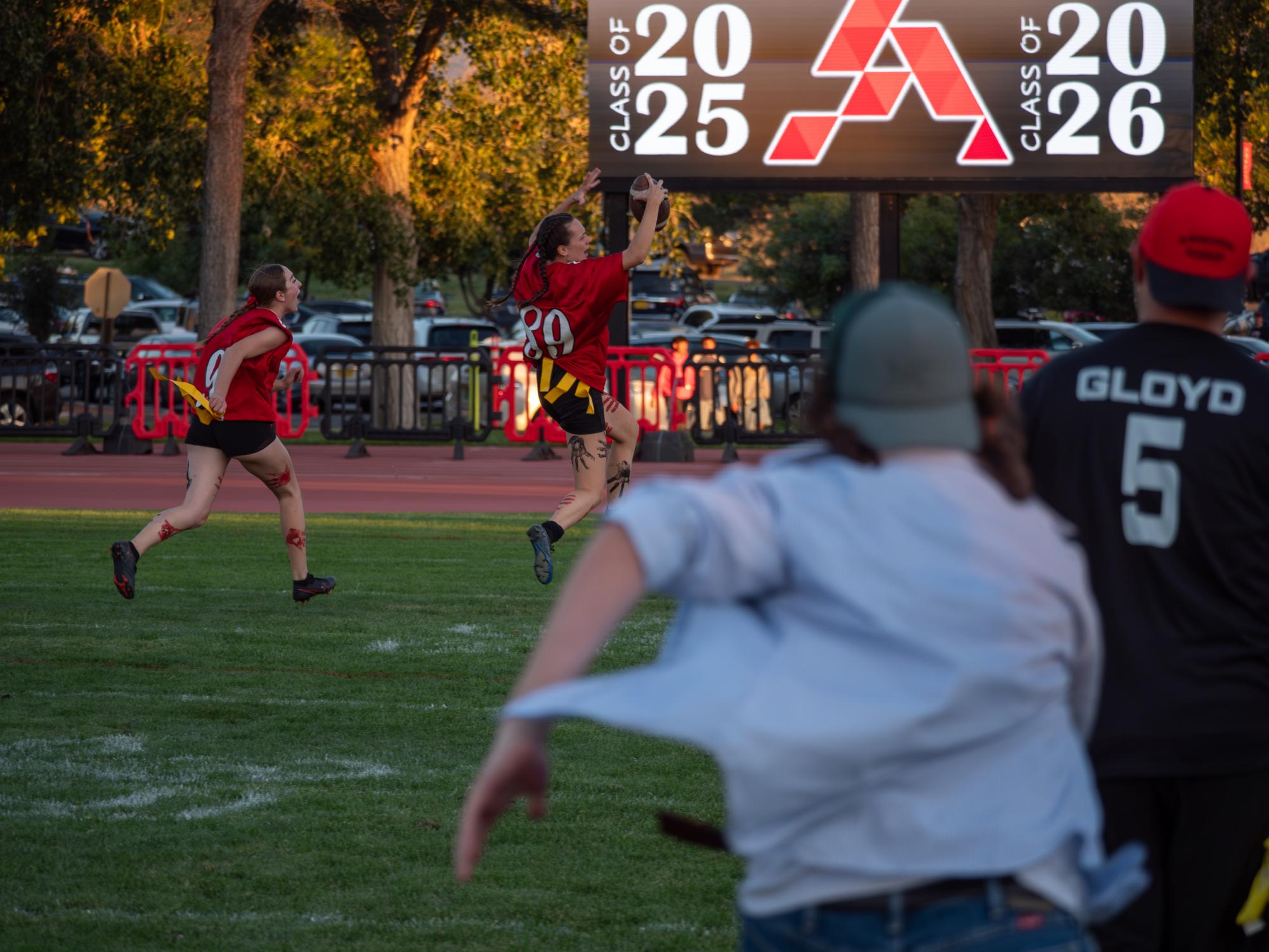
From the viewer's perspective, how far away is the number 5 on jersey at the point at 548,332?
1031 cm

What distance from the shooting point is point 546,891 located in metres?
5.12

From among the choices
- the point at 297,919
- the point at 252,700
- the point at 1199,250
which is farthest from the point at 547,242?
the point at 1199,250

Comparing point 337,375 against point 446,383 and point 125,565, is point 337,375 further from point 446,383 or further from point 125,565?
point 125,565

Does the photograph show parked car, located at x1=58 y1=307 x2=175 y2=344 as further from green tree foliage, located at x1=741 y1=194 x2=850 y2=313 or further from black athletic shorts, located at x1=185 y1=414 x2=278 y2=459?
black athletic shorts, located at x1=185 y1=414 x2=278 y2=459

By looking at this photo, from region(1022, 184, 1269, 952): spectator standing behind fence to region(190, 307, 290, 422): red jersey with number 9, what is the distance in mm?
6817

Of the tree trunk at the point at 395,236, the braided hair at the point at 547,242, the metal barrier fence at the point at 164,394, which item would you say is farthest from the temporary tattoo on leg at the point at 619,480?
the tree trunk at the point at 395,236

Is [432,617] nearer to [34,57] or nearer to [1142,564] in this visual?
[1142,564]

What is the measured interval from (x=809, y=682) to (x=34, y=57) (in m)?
25.8

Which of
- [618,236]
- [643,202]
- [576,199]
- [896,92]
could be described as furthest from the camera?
[618,236]

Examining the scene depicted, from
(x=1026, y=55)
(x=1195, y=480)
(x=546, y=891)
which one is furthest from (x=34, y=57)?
(x=1195, y=480)

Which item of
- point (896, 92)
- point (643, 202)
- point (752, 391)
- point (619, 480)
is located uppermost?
point (896, 92)

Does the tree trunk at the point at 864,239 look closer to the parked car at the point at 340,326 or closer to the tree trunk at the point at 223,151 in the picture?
the tree trunk at the point at 223,151

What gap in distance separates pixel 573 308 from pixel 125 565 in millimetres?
2860

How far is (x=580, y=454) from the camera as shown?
423 inches
